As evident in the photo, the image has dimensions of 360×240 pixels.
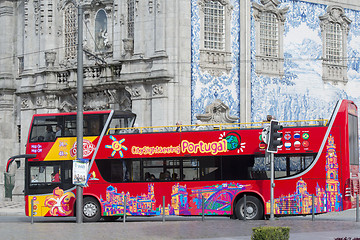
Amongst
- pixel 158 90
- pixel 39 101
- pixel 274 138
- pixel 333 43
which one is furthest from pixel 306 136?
pixel 39 101

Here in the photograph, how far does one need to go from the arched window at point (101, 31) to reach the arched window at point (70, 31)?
1.71m

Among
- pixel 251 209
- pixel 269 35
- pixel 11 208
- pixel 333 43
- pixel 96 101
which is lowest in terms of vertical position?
pixel 11 208

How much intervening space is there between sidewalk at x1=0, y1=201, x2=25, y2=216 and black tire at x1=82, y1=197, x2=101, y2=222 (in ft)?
25.1

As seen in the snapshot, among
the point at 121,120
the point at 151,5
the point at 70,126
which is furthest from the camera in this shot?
the point at 151,5

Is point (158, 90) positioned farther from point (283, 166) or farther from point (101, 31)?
point (283, 166)

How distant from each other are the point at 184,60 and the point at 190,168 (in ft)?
39.1

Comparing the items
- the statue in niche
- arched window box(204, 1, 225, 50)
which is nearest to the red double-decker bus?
the statue in niche

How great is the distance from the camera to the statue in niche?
40.7m

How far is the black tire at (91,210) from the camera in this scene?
3030cm

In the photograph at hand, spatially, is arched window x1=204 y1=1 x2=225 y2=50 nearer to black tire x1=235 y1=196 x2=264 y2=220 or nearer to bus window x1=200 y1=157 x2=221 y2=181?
bus window x1=200 y1=157 x2=221 y2=181

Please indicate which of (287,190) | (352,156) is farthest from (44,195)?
(352,156)

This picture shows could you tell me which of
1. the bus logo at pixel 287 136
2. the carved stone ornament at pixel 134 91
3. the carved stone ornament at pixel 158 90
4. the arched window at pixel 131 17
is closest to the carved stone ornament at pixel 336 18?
the arched window at pixel 131 17

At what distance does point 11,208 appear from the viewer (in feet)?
135

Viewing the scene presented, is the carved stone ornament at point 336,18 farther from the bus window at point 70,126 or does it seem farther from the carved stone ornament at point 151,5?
the bus window at point 70,126
